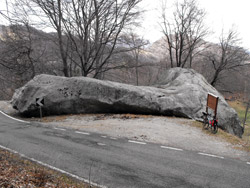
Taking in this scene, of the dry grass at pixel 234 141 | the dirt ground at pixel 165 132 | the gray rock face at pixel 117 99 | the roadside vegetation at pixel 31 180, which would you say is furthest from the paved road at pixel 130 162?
the gray rock face at pixel 117 99

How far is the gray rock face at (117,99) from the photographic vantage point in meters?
14.0

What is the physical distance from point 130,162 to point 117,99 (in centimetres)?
859

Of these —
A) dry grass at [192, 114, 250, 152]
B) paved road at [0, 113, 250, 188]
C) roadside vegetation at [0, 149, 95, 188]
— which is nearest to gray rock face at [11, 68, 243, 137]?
dry grass at [192, 114, 250, 152]

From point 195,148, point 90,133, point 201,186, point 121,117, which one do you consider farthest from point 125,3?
point 201,186

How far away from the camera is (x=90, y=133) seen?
10.2 meters

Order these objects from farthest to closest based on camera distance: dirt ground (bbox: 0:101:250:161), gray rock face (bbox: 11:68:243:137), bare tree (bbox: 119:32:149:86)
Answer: bare tree (bbox: 119:32:149:86)
gray rock face (bbox: 11:68:243:137)
dirt ground (bbox: 0:101:250:161)

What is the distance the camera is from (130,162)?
632cm

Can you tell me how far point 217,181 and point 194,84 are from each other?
38.1 ft

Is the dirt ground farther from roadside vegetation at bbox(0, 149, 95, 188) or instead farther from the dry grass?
roadside vegetation at bbox(0, 149, 95, 188)

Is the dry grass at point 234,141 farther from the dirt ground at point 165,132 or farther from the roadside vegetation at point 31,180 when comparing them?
the roadside vegetation at point 31,180

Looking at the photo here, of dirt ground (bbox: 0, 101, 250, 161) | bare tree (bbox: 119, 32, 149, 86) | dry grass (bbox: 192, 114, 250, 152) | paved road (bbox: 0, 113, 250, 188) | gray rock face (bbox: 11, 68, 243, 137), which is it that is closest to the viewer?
paved road (bbox: 0, 113, 250, 188)

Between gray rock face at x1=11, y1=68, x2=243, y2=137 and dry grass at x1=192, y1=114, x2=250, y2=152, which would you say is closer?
dry grass at x1=192, y1=114, x2=250, y2=152

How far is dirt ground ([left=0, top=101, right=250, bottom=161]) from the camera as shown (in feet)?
25.9

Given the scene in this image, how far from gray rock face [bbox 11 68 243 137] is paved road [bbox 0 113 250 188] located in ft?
18.5
